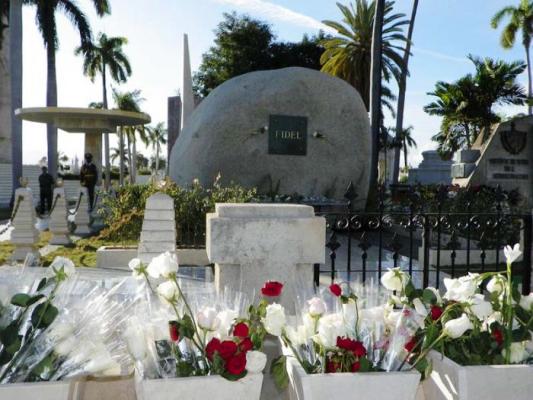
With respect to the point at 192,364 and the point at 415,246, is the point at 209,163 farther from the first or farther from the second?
the point at 192,364

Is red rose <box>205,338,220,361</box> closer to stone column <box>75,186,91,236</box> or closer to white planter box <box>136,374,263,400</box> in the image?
white planter box <box>136,374,263,400</box>

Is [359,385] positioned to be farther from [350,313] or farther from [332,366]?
[350,313]

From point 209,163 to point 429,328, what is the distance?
10574 mm

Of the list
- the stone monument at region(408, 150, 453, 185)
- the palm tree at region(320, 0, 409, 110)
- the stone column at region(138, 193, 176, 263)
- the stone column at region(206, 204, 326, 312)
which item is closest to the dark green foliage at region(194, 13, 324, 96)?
the palm tree at region(320, 0, 409, 110)

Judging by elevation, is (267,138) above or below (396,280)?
above

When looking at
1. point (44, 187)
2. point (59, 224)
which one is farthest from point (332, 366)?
point (44, 187)

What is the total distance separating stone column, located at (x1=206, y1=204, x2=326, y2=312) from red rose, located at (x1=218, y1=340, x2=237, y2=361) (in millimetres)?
1180

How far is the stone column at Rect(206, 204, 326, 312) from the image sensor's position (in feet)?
8.98

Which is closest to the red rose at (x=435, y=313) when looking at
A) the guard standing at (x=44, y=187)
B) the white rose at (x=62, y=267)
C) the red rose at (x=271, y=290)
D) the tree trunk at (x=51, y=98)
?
the red rose at (x=271, y=290)

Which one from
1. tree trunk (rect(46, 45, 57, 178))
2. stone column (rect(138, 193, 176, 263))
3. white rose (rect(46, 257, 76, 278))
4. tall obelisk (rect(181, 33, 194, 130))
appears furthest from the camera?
tree trunk (rect(46, 45, 57, 178))

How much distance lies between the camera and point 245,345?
1601 millimetres

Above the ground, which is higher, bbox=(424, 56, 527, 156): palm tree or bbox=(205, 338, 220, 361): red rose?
bbox=(424, 56, 527, 156): palm tree

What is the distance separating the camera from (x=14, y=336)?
1516 millimetres

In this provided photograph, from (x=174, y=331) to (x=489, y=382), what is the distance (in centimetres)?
109
